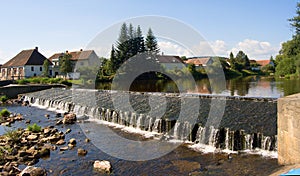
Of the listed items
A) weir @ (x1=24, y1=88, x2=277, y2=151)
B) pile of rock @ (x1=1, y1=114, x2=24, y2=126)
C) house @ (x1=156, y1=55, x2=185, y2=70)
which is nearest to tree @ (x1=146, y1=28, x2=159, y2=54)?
house @ (x1=156, y1=55, x2=185, y2=70)

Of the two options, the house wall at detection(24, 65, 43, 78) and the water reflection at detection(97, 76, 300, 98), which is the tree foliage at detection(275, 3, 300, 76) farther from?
the house wall at detection(24, 65, 43, 78)

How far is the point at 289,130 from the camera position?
7.25 meters

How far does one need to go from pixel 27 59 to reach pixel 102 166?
48.4 meters

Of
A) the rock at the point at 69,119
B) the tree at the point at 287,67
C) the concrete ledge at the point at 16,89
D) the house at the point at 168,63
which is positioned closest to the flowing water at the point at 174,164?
the rock at the point at 69,119

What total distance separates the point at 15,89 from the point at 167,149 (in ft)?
86.0

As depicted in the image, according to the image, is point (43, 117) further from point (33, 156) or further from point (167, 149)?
point (167, 149)

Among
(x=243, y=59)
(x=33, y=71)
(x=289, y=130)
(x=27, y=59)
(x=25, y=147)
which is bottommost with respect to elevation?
(x=25, y=147)

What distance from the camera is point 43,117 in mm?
19328

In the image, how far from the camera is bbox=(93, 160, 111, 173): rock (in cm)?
922

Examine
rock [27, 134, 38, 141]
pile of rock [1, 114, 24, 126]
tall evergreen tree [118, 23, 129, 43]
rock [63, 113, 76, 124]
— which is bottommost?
rock [27, 134, 38, 141]

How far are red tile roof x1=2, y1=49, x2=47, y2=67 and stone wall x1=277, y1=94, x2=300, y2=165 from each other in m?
51.2

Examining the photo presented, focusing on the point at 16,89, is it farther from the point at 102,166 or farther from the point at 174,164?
the point at 174,164

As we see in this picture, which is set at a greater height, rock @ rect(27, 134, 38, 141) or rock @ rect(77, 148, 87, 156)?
rock @ rect(27, 134, 38, 141)

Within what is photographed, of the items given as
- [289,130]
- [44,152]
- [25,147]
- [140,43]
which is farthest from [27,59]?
[289,130]
